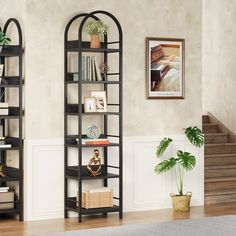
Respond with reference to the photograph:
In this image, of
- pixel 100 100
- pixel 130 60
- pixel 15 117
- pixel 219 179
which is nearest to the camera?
pixel 15 117

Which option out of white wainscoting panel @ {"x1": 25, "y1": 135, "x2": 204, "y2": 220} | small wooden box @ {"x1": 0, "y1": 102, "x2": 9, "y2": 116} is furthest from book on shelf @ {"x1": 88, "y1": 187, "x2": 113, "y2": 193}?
small wooden box @ {"x1": 0, "y1": 102, "x2": 9, "y2": 116}

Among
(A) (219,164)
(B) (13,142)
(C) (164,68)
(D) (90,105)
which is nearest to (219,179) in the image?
(A) (219,164)

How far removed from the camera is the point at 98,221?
774 centimetres

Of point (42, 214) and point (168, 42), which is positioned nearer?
point (42, 214)

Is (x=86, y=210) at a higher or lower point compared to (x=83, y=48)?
lower

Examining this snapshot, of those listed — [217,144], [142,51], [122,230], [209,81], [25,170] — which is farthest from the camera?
[209,81]

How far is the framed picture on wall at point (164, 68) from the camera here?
27.7ft

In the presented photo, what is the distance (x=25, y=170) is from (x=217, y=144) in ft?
11.7

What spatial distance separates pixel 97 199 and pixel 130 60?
67.4 inches

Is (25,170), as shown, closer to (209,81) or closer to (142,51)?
(142,51)

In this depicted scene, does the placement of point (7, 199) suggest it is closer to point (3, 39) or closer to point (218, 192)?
point (3, 39)

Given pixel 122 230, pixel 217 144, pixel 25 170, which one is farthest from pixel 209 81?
pixel 122 230

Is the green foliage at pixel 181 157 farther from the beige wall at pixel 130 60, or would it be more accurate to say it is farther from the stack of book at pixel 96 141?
the stack of book at pixel 96 141

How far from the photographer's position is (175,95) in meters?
8.62
